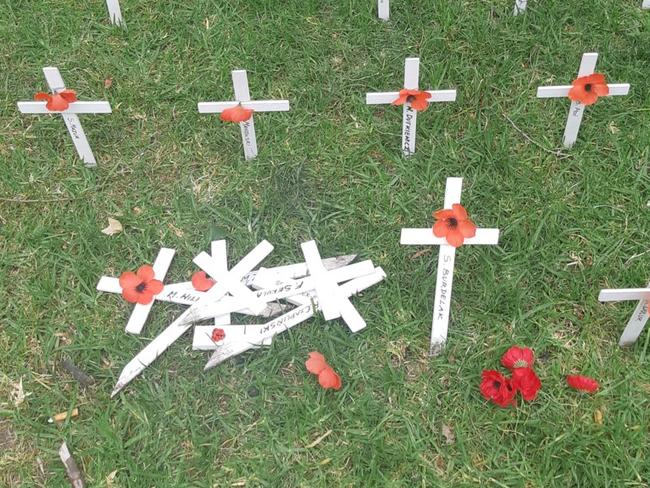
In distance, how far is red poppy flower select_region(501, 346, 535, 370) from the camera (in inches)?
95.7


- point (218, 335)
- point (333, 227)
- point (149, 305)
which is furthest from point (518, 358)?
point (149, 305)

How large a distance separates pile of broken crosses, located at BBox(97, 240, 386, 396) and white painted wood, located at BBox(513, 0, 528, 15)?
69.1 inches

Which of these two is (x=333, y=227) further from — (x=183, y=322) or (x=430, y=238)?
(x=183, y=322)

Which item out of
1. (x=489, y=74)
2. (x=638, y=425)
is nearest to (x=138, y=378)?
(x=638, y=425)

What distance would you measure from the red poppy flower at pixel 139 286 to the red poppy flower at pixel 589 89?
1907 mm

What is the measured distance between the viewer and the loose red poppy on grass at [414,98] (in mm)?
Answer: 2812

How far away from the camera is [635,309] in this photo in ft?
7.82

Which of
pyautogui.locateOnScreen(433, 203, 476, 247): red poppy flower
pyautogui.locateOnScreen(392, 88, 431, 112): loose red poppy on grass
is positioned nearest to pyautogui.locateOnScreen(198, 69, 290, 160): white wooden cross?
pyautogui.locateOnScreen(392, 88, 431, 112): loose red poppy on grass

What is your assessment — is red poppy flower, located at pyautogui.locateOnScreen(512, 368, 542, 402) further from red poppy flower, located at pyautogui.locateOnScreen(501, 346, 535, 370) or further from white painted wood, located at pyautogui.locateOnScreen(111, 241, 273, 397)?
white painted wood, located at pyautogui.locateOnScreen(111, 241, 273, 397)

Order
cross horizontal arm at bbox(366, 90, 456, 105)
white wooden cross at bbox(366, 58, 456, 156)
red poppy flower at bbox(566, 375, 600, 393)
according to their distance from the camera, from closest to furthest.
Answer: red poppy flower at bbox(566, 375, 600, 393), white wooden cross at bbox(366, 58, 456, 156), cross horizontal arm at bbox(366, 90, 456, 105)

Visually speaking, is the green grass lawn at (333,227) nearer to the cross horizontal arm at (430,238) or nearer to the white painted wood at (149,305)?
the white painted wood at (149,305)

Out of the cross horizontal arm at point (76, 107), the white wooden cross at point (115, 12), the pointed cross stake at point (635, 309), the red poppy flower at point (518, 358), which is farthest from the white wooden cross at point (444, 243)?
the white wooden cross at point (115, 12)

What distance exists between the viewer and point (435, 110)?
10.6 ft

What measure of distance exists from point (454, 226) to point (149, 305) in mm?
1243
